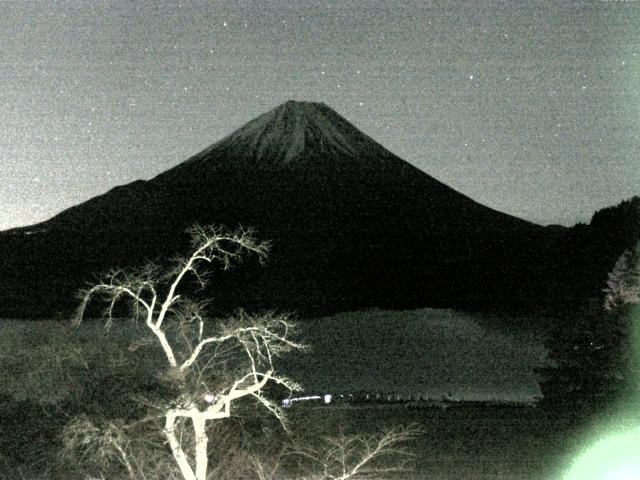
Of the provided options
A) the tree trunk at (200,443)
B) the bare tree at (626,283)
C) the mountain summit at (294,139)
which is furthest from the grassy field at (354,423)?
the mountain summit at (294,139)

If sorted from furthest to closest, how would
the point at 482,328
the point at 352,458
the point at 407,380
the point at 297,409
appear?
the point at 482,328 < the point at 407,380 < the point at 297,409 < the point at 352,458

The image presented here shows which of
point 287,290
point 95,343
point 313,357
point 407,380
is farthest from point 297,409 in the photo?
point 287,290

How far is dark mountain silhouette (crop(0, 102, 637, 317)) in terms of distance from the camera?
63.9 metres

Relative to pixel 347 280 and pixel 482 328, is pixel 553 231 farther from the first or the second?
pixel 482 328

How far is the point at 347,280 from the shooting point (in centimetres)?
6881

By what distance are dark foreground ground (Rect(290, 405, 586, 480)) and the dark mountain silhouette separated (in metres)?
26.4

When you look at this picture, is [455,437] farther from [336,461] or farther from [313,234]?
[313,234]

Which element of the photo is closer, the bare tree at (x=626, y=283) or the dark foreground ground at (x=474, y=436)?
the dark foreground ground at (x=474, y=436)

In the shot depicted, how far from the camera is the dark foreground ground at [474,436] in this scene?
1742 cm

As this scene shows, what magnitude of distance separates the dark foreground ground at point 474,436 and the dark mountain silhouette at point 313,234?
86.7 ft

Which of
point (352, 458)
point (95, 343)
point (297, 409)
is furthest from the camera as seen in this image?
point (297, 409)

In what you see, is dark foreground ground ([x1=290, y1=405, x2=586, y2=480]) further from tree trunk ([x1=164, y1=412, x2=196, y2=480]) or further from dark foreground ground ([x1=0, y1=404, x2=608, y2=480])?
tree trunk ([x1=164, y1=412, x2=196, y2=480])

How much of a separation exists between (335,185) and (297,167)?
17.3ft

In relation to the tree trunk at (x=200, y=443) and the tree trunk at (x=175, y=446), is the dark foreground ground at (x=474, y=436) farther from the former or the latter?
the tree trunk at (x=175, y=446)
